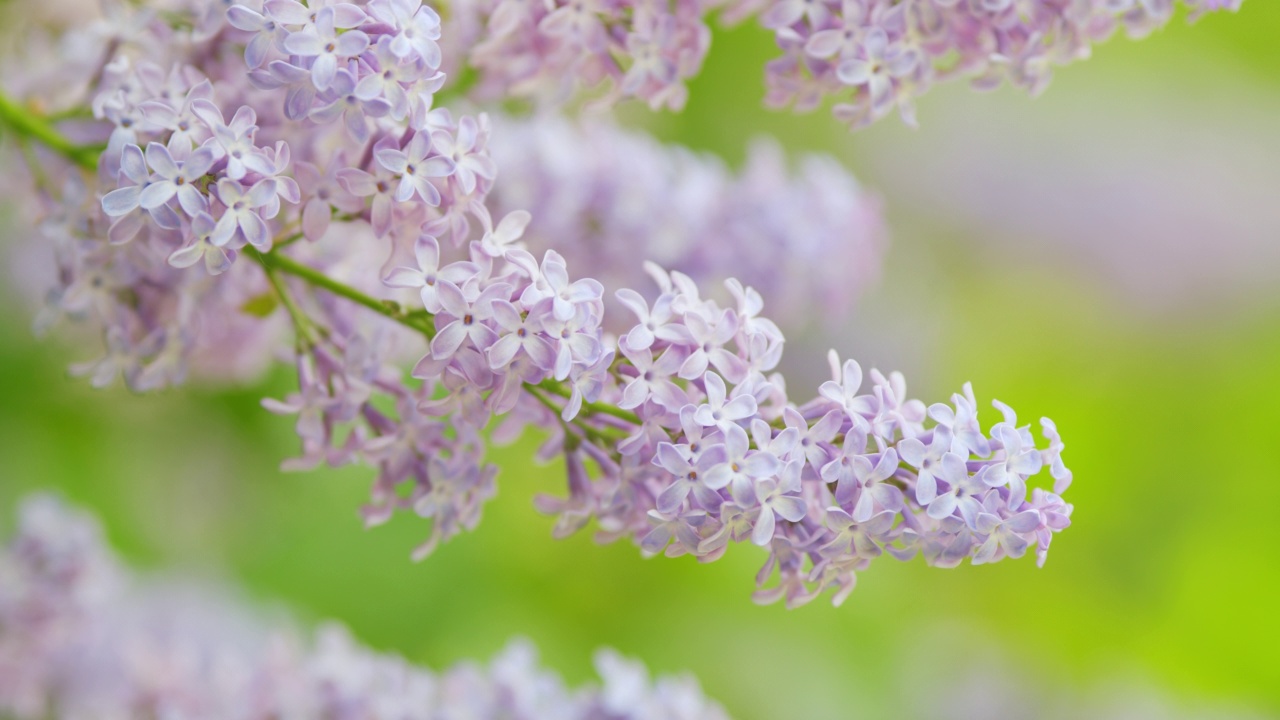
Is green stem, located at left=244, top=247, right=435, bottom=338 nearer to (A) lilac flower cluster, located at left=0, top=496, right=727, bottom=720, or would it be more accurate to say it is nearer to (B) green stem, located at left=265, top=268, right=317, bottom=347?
(B) green stem, located at left=265, top=268, right=317, bottom=347

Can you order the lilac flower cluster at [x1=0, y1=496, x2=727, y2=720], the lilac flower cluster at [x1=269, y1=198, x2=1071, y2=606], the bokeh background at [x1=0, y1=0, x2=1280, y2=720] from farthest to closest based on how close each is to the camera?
the bokeh background at [x1=0, y1=0, x2=1280, y2=720] < the lilac flower cluster at [x1=0, y1=496, x2=727, y2=720] < the lilac flower cluster at [x1=269, y1=198, x2=1071, y2=606]

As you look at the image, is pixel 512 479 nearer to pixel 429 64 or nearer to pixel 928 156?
pixel 429 64

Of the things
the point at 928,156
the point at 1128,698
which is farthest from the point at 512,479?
the point at 928,156

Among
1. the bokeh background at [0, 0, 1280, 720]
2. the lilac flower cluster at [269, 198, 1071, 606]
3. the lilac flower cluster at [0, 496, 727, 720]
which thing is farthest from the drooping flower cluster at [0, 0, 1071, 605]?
the bokeh background at [0, 0, 1280, 720]

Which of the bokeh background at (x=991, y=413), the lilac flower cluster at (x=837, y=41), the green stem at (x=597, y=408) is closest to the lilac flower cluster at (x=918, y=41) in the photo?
the lilac flower cluster at (x=837, y=41)

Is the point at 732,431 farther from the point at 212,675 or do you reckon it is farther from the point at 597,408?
the point at 212,675
